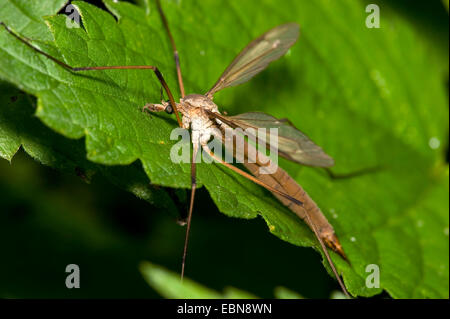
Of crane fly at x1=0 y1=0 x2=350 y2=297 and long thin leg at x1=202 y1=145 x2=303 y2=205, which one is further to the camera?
long thin leg at x1=202 y1=145 x2=303 y2=205

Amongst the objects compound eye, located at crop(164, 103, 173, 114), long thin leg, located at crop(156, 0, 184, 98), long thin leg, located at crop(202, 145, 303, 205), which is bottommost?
long thin leg, located at crop(202, 145, 303, 205)

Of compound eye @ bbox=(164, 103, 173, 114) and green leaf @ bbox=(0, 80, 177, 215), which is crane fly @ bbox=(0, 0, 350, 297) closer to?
compound eye @ bbox=(164, 103, 173, 114)

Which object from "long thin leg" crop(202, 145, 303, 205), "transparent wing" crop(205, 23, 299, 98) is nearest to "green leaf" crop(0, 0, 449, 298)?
"long thin leg" crop(202, 145, 303, 205)

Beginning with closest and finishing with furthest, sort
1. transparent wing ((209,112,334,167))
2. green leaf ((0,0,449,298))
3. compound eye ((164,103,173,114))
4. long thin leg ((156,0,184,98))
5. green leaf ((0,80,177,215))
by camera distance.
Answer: green leaf ((0,0,449,298))
green leaf ((0,80,177,215))
transparent wing ((209,112,334,167))
compound eye ((164,103,173,114))
long thin leg ((156,0,184,98))

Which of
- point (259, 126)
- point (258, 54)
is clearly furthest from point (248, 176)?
point (258, 54)

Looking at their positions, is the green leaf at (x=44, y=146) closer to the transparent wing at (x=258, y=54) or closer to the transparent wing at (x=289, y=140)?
the transparent wing at (x=289, y=140)

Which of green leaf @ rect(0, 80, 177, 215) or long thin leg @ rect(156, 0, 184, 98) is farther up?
long thin leg @ rect(156, 0, 184, 98)
